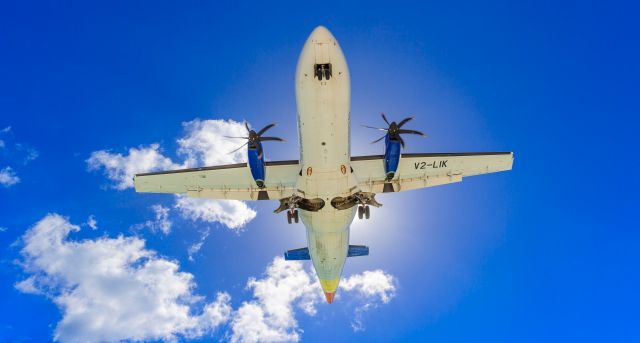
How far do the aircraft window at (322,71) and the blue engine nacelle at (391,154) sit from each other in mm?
6565

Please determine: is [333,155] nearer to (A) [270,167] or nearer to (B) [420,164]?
(A) [270,167]

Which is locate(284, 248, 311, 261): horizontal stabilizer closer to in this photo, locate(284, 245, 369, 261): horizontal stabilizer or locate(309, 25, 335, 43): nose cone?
locate(284, 245, 369, 261): horizontal stabilizer

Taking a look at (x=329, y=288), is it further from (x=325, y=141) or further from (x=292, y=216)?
(x=325, y=141)

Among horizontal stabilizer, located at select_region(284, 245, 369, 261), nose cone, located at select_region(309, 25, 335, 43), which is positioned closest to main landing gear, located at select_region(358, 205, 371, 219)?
horizontal stabilizer, located at select_region(284, 245, 369, 261)

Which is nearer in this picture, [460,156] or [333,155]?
[333,155]

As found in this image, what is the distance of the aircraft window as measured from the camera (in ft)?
61.7

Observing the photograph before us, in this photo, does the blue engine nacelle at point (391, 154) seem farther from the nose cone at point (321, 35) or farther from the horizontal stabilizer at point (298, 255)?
the horizontal stabilizer at point (298, 255)

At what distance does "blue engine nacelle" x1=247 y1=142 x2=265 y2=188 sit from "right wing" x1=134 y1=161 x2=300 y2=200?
2126 millimetres

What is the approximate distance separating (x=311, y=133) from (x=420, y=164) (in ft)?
30.9

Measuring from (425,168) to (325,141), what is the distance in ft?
30.3

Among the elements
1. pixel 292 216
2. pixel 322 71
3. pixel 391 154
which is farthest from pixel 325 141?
pixel 292 216

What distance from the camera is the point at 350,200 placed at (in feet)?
81.1

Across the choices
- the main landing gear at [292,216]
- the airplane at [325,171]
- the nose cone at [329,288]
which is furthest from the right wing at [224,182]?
the nose cone at [329,288]

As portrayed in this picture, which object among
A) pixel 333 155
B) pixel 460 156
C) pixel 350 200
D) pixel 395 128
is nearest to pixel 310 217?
pixel 350 200
